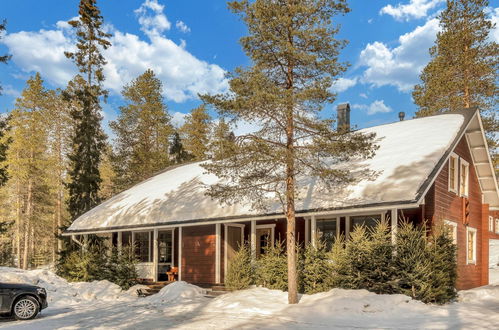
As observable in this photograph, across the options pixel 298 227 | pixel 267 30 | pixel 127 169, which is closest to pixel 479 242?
pixel 298 227

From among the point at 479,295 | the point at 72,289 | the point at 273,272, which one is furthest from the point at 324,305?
the point at 72,289

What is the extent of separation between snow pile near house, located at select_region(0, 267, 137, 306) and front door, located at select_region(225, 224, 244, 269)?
4041 mm

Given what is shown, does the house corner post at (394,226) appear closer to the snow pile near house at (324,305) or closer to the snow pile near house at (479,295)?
the snow pile near house at (324,305)

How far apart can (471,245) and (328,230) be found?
269 inches

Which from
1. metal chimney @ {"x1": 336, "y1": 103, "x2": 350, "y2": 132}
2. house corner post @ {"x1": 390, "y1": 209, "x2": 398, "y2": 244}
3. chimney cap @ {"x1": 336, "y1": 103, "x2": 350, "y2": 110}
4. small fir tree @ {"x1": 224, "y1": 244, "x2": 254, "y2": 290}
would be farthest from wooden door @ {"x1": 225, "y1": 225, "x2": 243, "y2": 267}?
chimney cap @ {"x1": 336, "y1": 103, "x2": 350, "y2": 110}

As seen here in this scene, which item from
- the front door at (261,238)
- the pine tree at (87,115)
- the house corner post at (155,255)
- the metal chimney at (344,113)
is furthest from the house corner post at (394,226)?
the pine tree at (87,115)

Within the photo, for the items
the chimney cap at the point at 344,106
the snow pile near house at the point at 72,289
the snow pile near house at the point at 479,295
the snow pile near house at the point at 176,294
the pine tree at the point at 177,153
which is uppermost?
the chimney cap at the point at 344,106

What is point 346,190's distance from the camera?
15.0 m

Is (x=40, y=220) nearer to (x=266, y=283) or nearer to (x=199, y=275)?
(x=199, y=275)

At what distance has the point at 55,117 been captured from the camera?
4075 cm

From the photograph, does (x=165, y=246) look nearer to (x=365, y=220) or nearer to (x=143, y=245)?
(x=143, y=245)

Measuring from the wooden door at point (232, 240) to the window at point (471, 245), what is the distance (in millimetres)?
9066

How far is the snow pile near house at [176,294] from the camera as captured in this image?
16.0m

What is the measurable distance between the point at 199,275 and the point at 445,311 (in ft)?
34.4
